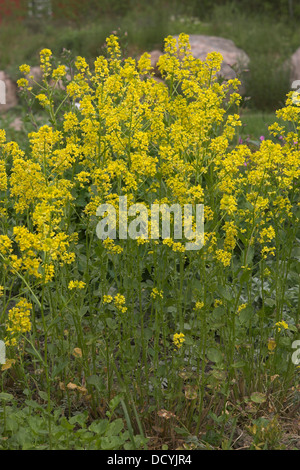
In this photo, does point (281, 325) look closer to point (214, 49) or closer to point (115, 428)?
point (115, 428)

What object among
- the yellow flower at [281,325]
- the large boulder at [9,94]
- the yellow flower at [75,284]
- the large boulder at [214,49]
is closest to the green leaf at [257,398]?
the yellow flower at [281,325]

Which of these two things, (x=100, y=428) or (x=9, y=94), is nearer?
(x=100, y=428)

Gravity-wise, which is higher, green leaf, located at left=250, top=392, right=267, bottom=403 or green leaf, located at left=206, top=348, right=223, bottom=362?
green leaf, located at left=206, top=348, right=223, bottom=362

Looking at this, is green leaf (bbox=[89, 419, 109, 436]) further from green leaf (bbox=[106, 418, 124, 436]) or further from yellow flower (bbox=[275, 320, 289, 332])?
yellow flower (bbox=[275, 320, 289, 332])

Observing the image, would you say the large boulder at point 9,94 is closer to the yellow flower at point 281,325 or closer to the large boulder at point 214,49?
the large boulder at point 214,49

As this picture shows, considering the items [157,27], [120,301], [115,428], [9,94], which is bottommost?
[115,428]

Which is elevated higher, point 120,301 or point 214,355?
point 120,301

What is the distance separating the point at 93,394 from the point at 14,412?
370 mm

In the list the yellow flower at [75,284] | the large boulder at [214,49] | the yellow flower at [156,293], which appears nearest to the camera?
the yellow flower at [75,284]

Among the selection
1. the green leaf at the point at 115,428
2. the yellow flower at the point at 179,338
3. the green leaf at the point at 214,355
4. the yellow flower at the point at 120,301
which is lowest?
the green leaf at the point at 115,428

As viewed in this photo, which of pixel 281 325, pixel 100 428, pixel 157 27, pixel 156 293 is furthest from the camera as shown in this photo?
pixel 157 27

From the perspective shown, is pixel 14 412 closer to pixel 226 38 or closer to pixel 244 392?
pixel 244 392

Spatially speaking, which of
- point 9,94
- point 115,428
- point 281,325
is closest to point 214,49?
point 9,94

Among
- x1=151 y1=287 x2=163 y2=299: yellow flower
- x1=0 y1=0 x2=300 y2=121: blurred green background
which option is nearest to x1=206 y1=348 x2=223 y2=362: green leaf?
x1=151 y1=287 x2=163 y2=299: yellow flower
